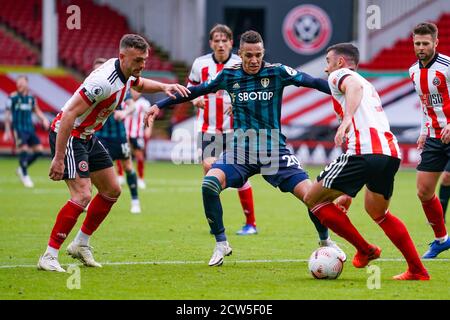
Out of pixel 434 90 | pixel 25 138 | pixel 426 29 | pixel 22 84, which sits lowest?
pixel 25 138

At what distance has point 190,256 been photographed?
393 inches

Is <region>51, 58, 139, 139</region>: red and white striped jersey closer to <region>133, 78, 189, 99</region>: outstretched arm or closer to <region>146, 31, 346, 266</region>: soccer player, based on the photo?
<region>133, 78, 189, 99</region>: outstretched arm

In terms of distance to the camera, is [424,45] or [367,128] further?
[424,45]

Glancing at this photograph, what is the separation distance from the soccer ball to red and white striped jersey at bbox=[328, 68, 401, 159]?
3.15ft

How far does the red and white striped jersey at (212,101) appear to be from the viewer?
1244 cm

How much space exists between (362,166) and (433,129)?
233 centimetres

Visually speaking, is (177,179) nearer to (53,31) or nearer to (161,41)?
(53,31)

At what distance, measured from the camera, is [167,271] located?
884cm

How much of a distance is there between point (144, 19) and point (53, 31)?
18.7 feet

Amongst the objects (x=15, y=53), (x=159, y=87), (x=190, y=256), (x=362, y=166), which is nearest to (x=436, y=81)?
(x=362, y=166)

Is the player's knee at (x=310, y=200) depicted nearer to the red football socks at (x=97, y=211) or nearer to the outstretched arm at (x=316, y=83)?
the outstretched arm at (x=316, y=83)

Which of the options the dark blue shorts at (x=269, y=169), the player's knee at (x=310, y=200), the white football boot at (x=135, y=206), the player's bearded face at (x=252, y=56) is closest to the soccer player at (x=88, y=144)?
the player's bearded face at (x=252, y=56)

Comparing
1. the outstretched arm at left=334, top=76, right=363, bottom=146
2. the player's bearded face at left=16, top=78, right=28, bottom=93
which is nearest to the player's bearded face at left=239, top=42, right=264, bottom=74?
the outstretched arm at left=334, top=76, right=363, bottom=146

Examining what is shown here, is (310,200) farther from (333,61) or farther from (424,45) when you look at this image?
(424,45)
